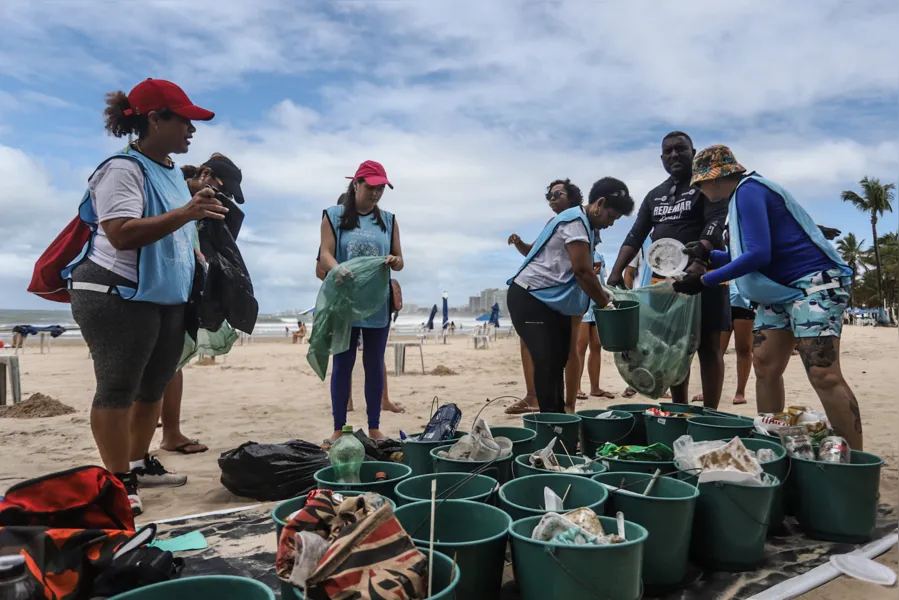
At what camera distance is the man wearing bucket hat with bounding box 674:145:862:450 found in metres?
2.43

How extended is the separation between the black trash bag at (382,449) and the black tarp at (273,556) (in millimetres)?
562

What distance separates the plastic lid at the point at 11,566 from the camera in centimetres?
121

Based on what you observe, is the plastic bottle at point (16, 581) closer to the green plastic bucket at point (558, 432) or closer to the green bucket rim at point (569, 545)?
the green bucket rim at point (569, 545)

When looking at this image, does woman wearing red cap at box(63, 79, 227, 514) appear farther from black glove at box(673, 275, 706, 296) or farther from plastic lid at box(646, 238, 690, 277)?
plastic lid at box(646, 238, 690, 277)

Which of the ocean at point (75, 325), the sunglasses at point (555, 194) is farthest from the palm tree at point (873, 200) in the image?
the sunglasses at point (555, 194)

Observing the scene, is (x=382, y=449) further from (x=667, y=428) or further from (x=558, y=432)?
(x=667, y=428)

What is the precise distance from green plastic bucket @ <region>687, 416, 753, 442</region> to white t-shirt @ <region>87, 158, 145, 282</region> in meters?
2.51

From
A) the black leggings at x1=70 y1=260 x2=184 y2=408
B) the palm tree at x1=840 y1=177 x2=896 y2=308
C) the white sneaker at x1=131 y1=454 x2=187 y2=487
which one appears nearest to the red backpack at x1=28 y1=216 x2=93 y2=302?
the black leggings at x1=70 y1=260 x2=184 y2=408

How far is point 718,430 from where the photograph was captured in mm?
2467

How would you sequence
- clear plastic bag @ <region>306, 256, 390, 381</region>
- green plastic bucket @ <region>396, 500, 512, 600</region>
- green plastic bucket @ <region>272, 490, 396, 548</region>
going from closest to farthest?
1. green plastic bucket @ <region>396, 500, 512, 600</region>
2. green plastic bucket @ <region>272, 490, 396, 548</region>
3. clear plastic bag @ <region>306, 256, 390, 381</region>

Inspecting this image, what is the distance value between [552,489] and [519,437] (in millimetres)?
756

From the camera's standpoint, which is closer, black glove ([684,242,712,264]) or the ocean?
black glove ([684,242,712,264])

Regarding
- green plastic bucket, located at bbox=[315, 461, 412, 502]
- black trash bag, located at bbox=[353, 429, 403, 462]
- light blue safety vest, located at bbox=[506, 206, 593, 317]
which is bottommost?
black trash bag, located at bbox=[353, 429, 403, 462]

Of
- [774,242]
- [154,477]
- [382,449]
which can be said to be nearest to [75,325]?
[154,477]
